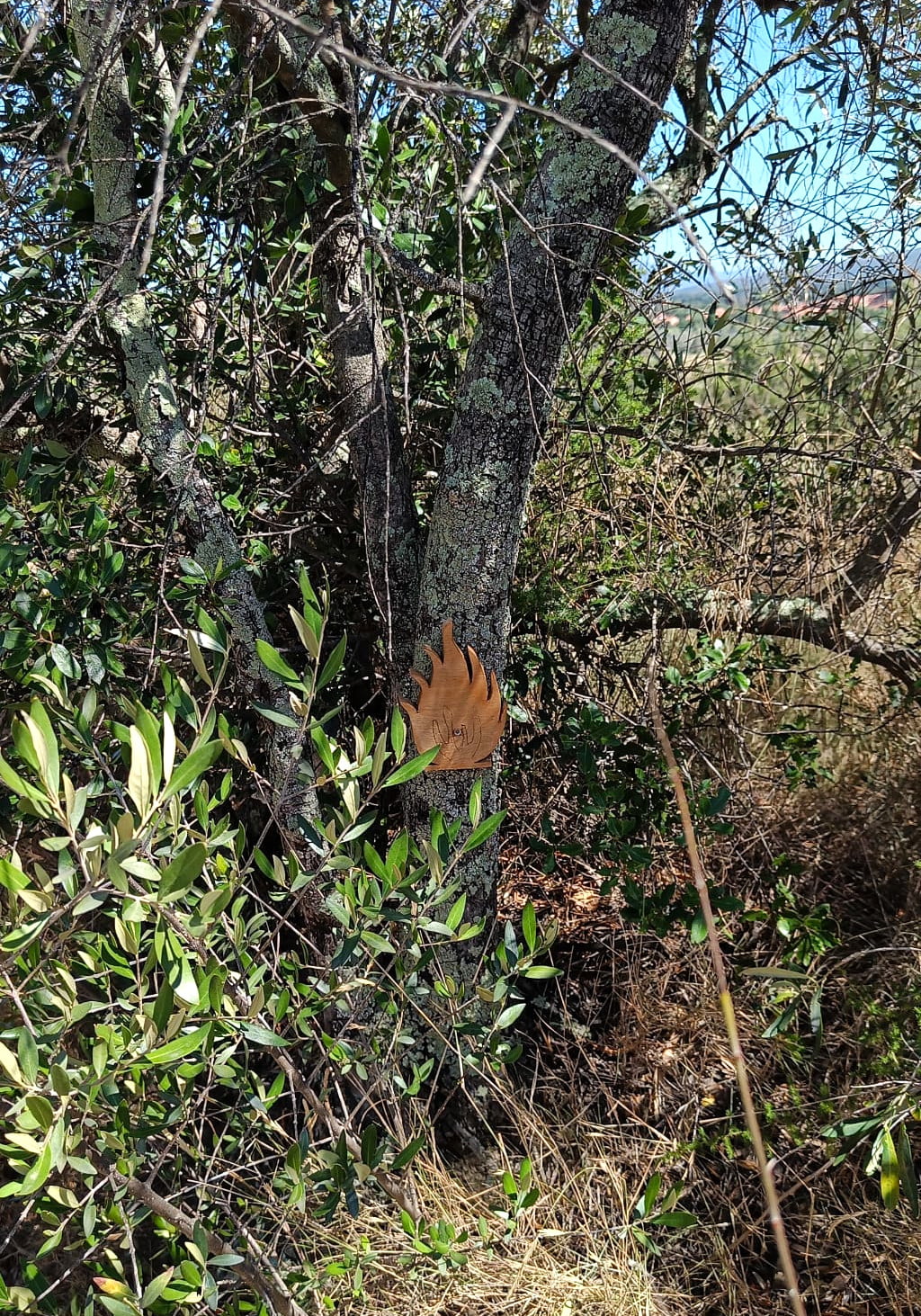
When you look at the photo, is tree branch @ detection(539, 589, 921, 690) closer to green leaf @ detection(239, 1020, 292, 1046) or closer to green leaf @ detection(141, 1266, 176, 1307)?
green leaf @ detection(239, 1020, 292, 1046)

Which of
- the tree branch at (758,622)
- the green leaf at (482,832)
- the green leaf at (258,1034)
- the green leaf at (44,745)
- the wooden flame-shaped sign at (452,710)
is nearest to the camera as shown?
the green leaf at (44,745)

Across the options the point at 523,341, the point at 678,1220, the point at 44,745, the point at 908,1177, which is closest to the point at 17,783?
the point at 44,745

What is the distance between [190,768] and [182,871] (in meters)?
0.13

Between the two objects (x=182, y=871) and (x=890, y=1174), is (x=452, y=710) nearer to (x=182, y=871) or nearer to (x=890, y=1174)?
(x=182, y=871)

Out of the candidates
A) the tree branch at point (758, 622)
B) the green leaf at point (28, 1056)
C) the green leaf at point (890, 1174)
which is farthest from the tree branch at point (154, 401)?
the green leaf at point (890, 1174)

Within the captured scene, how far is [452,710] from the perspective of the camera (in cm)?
202

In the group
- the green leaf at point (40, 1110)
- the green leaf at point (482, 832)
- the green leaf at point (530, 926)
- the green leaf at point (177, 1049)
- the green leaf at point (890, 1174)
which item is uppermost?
the green leaf at point (482, 832)

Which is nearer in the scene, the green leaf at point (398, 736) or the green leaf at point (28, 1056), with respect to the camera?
the green leaf at point (28, 1056)

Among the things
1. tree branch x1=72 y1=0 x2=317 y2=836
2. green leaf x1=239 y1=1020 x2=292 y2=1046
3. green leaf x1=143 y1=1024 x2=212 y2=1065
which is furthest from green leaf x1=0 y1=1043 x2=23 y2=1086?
tree branch x1=72 y1=0 x2=317 y2=836

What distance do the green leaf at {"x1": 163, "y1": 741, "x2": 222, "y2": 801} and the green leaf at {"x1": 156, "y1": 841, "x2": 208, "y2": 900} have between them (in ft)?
0.28

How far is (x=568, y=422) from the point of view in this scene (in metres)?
2.23

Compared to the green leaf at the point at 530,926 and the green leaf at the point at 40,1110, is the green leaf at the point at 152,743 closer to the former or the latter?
the green leaf at the point at 40,1110

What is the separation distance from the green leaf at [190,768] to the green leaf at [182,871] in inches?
3.4

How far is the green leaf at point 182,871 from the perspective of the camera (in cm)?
111
